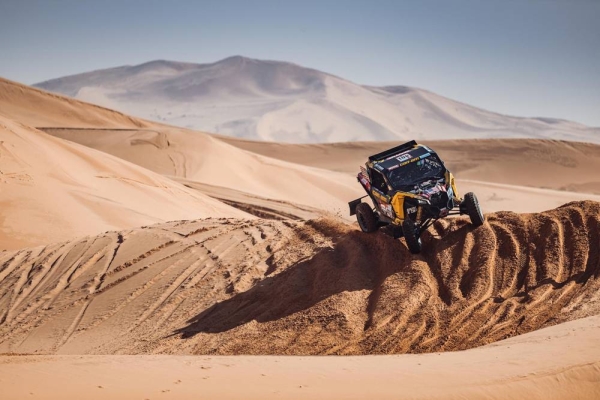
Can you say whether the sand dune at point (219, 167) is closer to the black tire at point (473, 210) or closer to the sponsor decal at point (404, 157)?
the sponsor decal at point (404, 157)

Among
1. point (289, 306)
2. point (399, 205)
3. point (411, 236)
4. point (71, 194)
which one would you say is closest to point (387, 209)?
point (399, 205)

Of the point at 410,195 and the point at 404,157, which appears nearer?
the point at 410,195

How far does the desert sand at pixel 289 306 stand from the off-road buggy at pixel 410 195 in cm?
33

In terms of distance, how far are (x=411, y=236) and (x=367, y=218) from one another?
1.64 metres

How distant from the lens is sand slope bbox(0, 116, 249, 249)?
775 inches

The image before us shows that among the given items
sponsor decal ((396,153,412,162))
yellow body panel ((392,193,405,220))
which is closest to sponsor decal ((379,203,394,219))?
yellow body panel ((392,193,405,220))

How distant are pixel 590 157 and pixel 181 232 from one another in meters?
46.7

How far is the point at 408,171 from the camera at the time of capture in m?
12.8

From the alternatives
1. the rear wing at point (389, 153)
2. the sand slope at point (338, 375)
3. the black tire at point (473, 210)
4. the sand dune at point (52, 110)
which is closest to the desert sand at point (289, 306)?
the sand slope at point (338, 375)

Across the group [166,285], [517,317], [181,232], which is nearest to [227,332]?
[166,285]

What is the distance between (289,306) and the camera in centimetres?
1127

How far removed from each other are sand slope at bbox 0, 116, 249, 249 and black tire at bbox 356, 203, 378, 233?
9.14 metres

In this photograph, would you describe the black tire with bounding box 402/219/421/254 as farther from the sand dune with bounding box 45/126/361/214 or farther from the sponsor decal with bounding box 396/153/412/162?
the sand dune with bounding box 45/126/361/214

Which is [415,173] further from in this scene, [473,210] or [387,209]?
[473,210]
